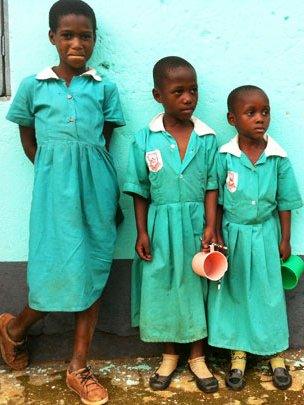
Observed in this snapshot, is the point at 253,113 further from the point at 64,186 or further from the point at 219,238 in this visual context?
the point at 64,186

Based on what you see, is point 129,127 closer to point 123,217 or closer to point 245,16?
point 123,217

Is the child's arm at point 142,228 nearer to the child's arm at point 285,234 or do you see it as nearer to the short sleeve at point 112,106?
the short sleeve at point 112,106

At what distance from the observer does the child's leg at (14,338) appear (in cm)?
288

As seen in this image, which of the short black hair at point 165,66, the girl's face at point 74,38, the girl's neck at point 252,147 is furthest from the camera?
the girl's neck at point 252,147

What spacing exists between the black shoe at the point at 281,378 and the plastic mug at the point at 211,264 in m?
0.62

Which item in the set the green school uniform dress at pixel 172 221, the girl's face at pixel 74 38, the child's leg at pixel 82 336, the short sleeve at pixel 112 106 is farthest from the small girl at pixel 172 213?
the girl's face at pixel 74 38

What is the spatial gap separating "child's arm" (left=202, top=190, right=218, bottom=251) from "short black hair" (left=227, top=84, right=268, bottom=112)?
45 centimetres

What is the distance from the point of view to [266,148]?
2.84m

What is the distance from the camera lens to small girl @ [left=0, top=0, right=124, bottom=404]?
2.66 metres

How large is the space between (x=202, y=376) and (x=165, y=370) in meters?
0.20

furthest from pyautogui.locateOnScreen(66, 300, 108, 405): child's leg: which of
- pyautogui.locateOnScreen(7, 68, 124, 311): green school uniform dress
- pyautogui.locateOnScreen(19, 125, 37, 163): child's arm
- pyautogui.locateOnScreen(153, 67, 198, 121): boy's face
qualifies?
pyautogui.locateOnScreen(153, 67, 198, 121): boy's face

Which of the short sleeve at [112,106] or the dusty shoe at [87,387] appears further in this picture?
the short sleeve at [112,106]

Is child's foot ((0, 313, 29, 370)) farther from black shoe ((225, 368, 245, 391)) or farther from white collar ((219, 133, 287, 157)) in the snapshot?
white collar ((219, 133, 287, 157))

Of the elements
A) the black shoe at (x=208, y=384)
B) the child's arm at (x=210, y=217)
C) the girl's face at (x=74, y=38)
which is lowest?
the black shoe at (x=208, y=384)
